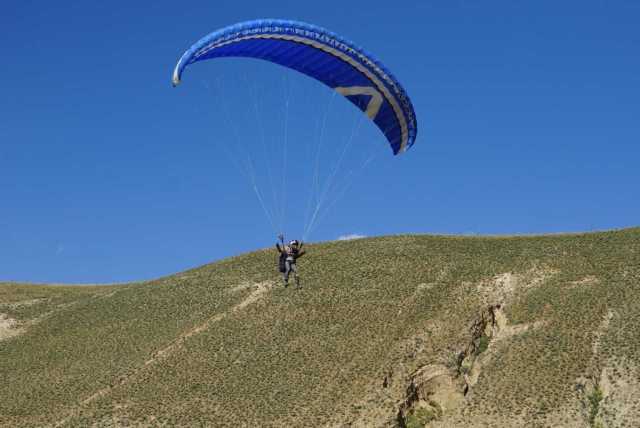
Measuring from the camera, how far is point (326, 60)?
32844 mm

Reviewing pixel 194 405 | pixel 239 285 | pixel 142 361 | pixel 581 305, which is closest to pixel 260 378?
pixel 194 405

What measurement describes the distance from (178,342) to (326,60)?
23.7 m

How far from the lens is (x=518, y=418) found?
3634cm

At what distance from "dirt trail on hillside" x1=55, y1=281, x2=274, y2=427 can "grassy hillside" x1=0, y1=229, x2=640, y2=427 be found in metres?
0.13

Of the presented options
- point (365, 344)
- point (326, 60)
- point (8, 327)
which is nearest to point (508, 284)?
point (365, 344)

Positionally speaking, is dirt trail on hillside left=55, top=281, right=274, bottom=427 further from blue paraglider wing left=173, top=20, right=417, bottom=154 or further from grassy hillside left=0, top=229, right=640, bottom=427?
blue paraglider wing left=173, top=20, right=417, bottom=154

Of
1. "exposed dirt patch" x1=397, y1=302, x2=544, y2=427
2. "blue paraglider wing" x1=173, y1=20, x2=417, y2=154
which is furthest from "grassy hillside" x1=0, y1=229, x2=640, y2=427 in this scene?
"blue paraglider wing" x1=173, y1=20, x2=417, y2=154

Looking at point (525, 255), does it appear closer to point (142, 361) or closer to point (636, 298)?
point (636, 298)

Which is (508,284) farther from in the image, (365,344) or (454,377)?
(454,377)

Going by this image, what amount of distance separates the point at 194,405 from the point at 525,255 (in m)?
23.3

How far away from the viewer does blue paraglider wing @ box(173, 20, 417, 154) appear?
30.2 m

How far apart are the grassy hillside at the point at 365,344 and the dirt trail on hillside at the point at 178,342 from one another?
0.13 meters

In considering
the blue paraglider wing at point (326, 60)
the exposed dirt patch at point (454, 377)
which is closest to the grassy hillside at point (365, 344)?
the exposed dirt patch at point (454, 377)

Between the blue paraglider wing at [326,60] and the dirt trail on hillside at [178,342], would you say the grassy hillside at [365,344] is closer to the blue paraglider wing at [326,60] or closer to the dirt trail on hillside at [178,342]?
the dirt trail on hillside at [178,342]
